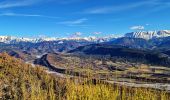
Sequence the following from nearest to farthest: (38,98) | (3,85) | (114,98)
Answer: (38,98) < (114,98) < (3,85)

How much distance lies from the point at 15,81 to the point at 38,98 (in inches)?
1513

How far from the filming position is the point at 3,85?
181m

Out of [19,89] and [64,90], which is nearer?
[19,89]

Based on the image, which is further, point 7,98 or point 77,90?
point 77,90

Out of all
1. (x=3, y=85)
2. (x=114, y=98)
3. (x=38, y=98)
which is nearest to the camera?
(x=38, y=98)

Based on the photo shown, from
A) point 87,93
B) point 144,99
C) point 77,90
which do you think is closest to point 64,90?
point 77,90

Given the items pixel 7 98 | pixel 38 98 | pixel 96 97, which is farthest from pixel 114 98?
pixel 7 98

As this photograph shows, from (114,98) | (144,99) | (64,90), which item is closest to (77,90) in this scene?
(64,90)

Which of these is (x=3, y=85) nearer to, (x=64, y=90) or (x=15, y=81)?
(x=15, y=81)

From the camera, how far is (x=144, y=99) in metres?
164

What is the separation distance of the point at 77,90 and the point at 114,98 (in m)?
25.3

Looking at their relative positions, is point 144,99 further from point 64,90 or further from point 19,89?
point 19,89

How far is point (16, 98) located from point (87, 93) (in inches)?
1349

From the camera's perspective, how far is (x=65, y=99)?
17200 cm
